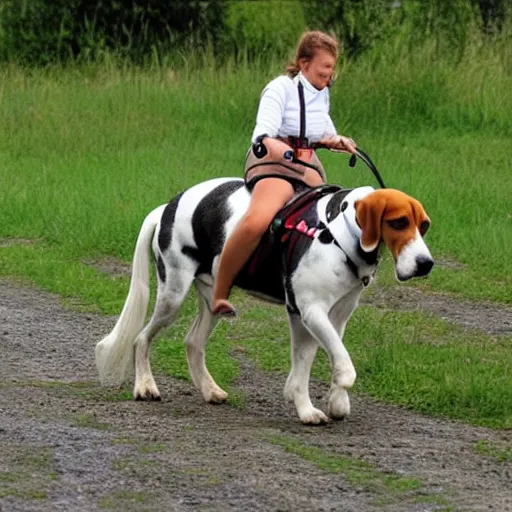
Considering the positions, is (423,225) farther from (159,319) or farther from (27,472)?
(27,472)

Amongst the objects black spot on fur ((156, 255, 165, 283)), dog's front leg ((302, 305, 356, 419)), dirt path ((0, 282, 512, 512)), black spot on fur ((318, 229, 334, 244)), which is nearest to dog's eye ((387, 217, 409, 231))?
black spot on fur ((318, 229, 334, 244))

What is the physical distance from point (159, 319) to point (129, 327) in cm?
17

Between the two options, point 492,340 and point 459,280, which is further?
point 459,280

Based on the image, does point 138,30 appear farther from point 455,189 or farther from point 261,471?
point 261,471

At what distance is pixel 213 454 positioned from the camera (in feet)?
21.3

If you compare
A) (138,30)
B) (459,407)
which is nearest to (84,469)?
(459,407)

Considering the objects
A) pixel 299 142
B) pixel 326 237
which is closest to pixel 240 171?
pixel 299 142

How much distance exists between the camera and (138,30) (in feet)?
73.4

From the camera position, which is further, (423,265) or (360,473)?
(423,265)

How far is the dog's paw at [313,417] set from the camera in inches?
288

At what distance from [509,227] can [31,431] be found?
258 inches

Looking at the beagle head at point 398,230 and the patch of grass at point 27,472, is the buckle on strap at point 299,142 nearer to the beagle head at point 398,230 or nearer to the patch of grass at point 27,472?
the beagle head at point 398,230

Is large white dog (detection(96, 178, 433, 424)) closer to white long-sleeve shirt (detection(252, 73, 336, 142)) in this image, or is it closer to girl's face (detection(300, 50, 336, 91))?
white long-sleeve shirt (detection(252, 73, 336, 142))

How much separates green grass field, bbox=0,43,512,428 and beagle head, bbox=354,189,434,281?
1.01 meters
